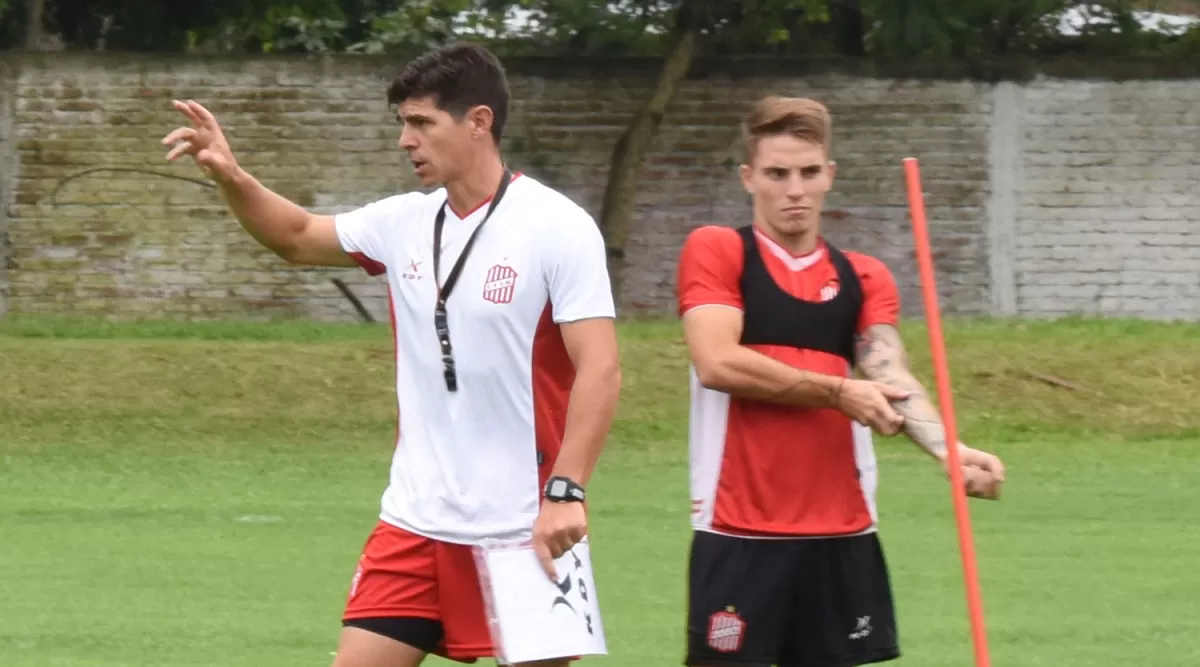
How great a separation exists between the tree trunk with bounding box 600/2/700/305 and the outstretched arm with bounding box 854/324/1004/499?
13.0 metres

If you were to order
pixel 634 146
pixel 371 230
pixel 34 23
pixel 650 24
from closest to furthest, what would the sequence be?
pixel 371 230
pixel 650 24
pixel 634 146
pixel 34 23

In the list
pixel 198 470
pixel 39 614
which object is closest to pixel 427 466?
pixel 39 614

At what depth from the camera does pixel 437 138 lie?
4.95m

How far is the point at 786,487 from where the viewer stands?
5059mm

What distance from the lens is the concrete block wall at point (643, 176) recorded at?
18312 millimetres

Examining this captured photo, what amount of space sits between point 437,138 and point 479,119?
0.11 meters

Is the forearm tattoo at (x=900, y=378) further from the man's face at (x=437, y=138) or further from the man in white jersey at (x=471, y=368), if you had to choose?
the man's face at (x=437, y=138)

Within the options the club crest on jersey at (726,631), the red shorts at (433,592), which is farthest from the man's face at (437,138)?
the club crest on jersey at (726,631)

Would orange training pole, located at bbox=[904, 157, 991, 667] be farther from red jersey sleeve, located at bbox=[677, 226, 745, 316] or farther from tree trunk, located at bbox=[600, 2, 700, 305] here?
tree trunk, located at bbox=[600, 2, 700, 305]

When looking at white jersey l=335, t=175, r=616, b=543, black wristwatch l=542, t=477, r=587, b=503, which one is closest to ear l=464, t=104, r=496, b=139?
white jersey l=335, t=175, r=616, b=543

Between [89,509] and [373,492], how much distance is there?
163cm

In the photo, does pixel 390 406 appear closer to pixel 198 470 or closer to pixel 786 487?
pixel 198 470

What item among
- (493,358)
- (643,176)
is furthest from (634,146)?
(493,358)

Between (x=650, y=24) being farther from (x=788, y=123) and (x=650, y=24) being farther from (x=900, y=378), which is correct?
(x=900, y=378)
